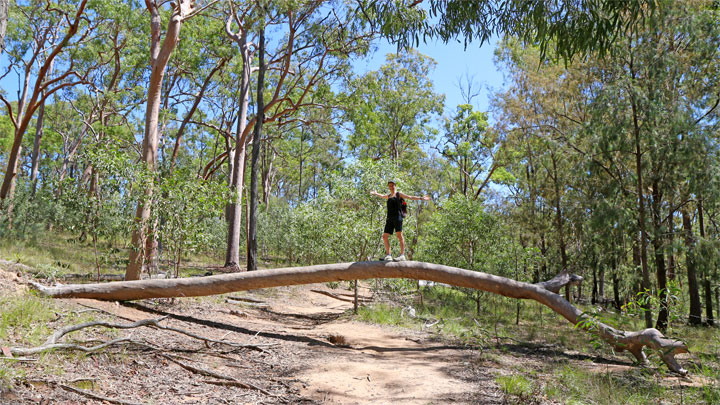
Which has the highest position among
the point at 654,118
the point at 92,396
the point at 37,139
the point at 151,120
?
the point at 37,139

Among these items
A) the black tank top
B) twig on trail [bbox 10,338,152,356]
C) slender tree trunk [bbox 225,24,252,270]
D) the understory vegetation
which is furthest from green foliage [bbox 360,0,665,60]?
slender tree trunk [bbox 225,24,252,270]

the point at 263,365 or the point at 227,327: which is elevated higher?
the point at 227,327

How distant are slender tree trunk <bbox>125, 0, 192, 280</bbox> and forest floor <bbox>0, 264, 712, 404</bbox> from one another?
1.09 m

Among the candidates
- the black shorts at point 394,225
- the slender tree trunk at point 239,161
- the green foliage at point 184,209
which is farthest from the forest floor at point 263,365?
the slender tree trunk at point 239,161

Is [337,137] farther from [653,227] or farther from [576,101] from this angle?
[653,227]

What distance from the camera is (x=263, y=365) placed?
6445 mm

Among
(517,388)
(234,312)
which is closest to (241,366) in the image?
(517,388)

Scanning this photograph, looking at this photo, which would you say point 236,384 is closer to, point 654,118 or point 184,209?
point 184,209

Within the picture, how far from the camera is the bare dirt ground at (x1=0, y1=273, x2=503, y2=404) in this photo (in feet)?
14.3

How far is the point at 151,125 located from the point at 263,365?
6638mm

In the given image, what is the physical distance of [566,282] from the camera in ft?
29.8

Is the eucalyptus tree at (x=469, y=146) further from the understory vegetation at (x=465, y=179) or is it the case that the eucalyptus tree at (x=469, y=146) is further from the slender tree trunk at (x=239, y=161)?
the slender tree trunk at (x=239, y=161)

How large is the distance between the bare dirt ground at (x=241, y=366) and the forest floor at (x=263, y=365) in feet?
0.05

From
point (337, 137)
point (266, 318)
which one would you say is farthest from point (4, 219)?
point (337, 137)
